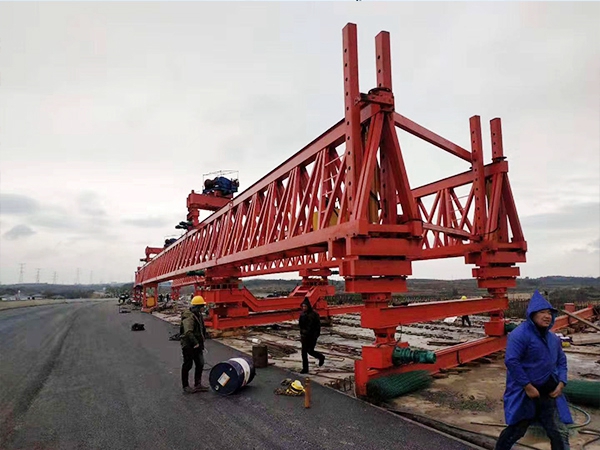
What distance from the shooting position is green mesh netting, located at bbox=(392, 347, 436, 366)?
6797mm

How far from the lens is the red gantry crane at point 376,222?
6.87m

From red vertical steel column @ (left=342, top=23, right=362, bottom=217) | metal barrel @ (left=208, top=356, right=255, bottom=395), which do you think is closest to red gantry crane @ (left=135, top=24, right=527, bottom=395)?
red vertical steel column @ (left=342, top=23, right=362, bottom=217)

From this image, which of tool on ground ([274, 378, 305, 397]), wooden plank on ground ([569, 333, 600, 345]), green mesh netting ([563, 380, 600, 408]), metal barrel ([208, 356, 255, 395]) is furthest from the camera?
wooden plank on ground ([569, 333, 600, 345])

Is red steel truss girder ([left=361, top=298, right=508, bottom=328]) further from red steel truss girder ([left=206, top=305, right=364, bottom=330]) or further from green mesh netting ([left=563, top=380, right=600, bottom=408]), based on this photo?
red steel truss girder ([left=206, top=305, right=364, bottom=330])

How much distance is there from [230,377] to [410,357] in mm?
3446

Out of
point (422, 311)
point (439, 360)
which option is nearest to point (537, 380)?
point (422, 311)

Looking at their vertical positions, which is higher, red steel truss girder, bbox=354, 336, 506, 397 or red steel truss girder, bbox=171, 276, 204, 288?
red steel truss girder, bbox=171, 276, 204, 288

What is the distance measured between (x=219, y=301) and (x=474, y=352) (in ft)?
34.5

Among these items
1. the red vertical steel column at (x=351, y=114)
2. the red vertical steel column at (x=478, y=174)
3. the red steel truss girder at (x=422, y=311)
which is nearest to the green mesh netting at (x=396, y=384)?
the red steel truss girder at (x=422, y=311)

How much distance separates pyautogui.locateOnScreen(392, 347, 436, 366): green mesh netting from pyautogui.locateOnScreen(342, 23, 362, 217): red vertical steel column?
264 cm

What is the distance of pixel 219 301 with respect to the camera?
653 inches

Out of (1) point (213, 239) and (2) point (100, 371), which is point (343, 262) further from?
(1) point (213, 239)

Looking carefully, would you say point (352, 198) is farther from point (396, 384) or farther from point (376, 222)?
point (396, 384)

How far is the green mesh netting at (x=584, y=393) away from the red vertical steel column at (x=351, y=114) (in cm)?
463
